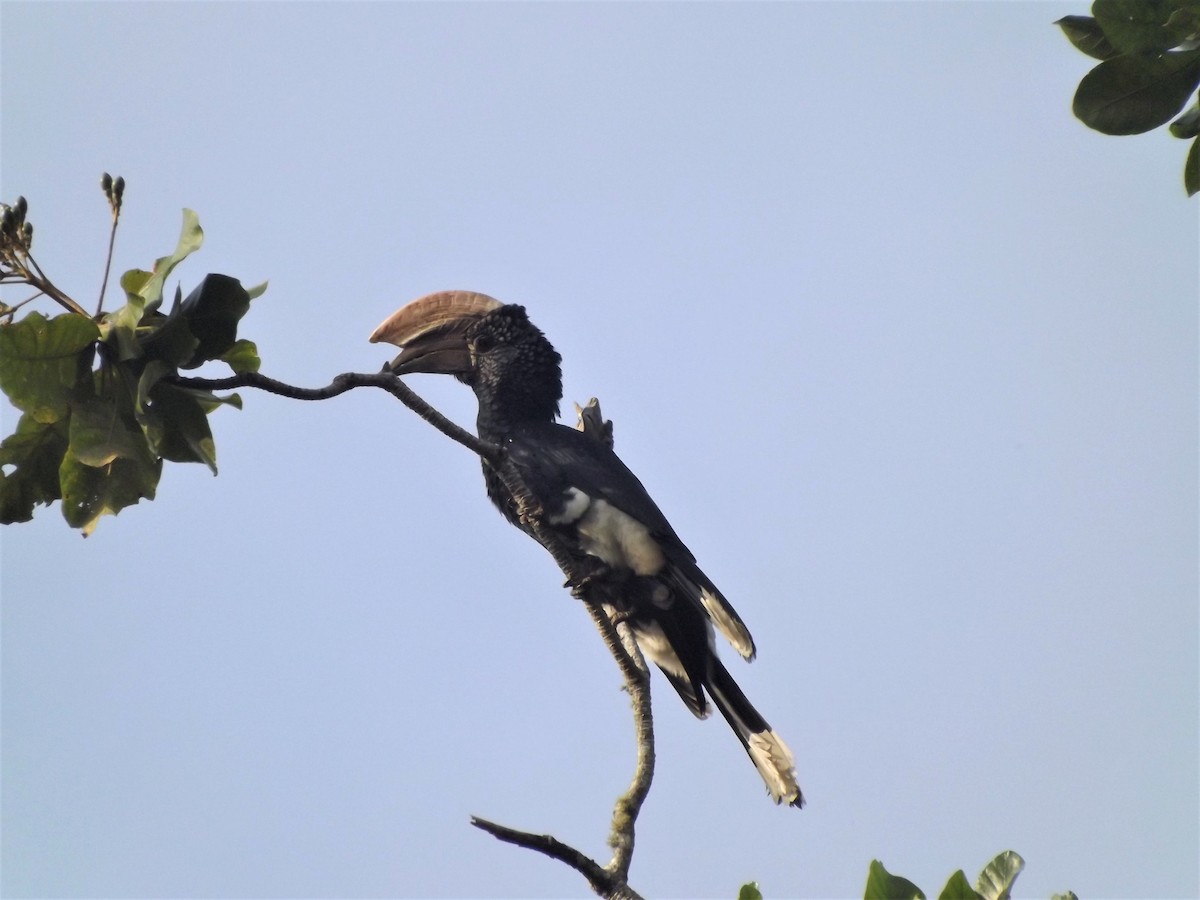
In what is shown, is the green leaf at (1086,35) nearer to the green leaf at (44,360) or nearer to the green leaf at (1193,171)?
the green leaf at (1193,171)

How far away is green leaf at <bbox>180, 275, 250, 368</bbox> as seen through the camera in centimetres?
335

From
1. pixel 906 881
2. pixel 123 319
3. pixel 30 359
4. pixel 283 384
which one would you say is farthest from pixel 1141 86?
pixel 30 359

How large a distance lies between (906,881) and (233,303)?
2.19 meters

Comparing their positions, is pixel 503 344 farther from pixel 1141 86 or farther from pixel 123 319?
pixel 1141 86

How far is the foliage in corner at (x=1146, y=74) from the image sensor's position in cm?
314

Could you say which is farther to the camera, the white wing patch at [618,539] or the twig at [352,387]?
the white wing patch at [618,539]

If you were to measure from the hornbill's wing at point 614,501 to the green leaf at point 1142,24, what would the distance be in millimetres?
2490

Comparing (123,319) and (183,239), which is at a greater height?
(183,239)

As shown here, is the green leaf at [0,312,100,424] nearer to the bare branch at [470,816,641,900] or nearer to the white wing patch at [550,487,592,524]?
the bare branch at [470,816,641,900]

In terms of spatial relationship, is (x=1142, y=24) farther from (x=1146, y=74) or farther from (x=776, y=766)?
(x=776, y=766)

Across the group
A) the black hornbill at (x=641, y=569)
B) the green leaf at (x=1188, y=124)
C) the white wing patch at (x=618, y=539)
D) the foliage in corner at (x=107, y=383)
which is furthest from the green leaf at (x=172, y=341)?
the green leaf at (x=1188, y=124)

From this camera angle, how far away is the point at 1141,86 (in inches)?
126

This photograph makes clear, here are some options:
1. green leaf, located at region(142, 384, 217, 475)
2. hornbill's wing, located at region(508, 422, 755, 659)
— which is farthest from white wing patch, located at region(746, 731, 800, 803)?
green leaf, located at region(142, 384, 217, 475)

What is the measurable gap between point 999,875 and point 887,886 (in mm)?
260
